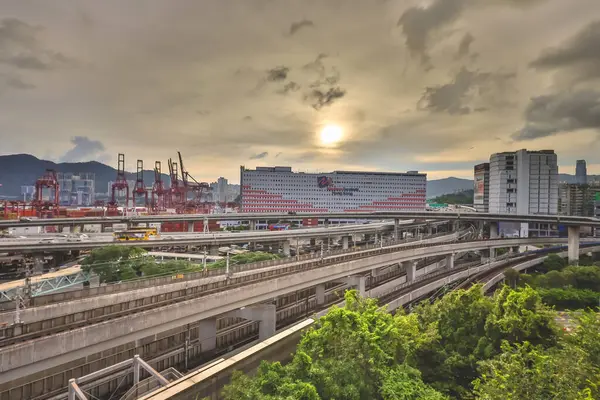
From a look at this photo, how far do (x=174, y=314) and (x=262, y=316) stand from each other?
702 cm

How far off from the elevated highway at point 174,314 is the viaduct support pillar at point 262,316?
2.32 feet

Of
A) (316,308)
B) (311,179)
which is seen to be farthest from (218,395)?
(311,179)

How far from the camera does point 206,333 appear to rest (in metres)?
22.9

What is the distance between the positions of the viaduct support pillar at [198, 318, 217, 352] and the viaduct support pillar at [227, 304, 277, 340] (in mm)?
1563

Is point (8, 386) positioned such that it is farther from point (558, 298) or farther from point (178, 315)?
point (558, 298)

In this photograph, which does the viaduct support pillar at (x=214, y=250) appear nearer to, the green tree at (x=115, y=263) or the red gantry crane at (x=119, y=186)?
the green tree at (x=115, y=263)

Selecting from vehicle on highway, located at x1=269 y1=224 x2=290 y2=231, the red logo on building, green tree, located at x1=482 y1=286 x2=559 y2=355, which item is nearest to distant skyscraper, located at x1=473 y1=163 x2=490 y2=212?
the red logo on building

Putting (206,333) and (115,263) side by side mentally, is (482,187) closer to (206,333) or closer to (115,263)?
(115,263)

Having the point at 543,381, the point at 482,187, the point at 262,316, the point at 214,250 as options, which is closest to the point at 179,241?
the point at 214,250

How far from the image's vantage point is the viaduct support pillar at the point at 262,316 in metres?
23.3

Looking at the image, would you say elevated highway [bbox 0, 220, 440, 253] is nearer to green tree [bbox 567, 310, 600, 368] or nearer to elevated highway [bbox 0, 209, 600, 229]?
elevated highway [bbox 0, 209, 600, 229]

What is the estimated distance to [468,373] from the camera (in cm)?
1642

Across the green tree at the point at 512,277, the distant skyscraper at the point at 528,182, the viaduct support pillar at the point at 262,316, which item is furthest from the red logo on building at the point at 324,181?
the viaduct support pillar at the point at 262,316

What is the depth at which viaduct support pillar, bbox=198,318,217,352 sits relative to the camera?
898 inches
